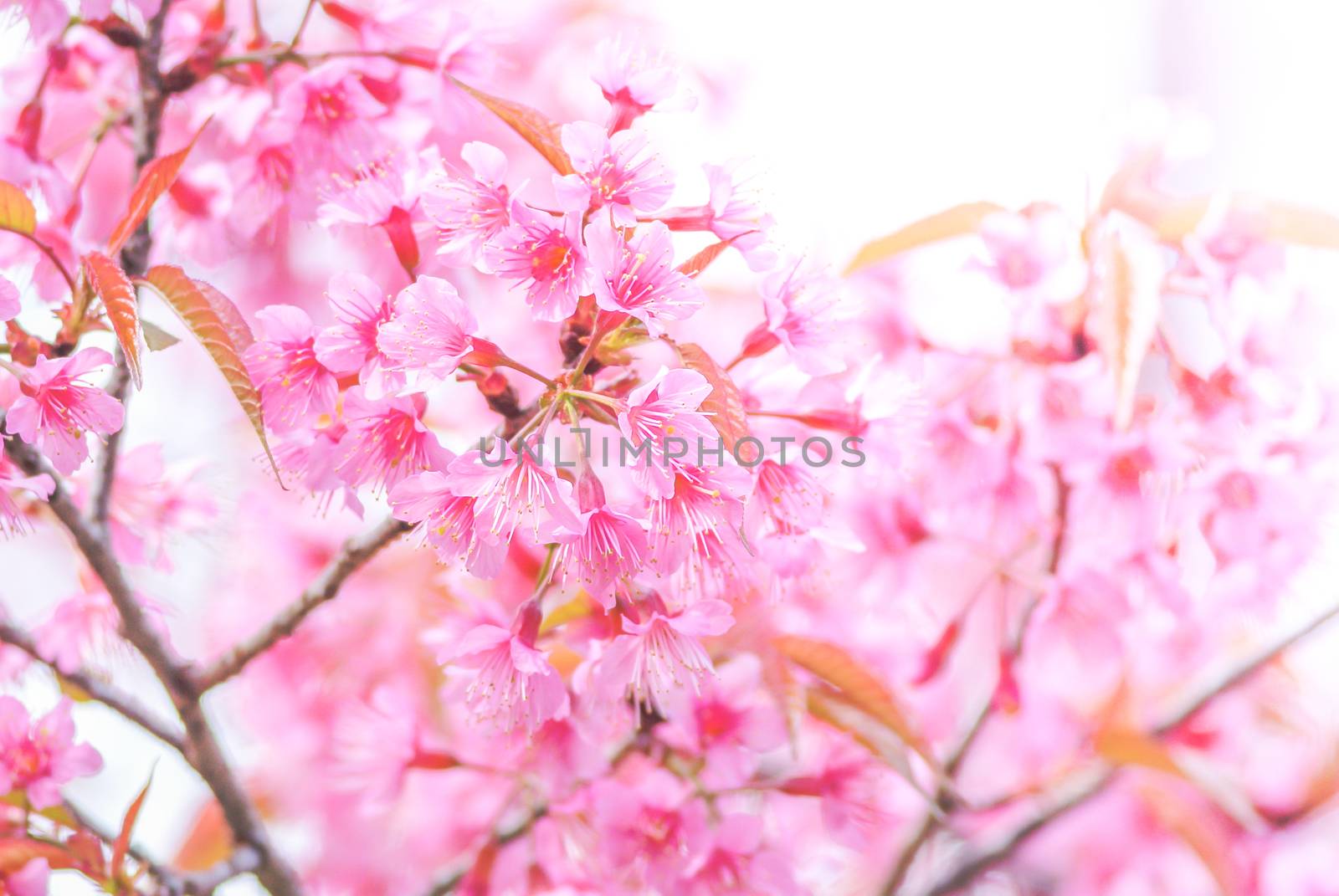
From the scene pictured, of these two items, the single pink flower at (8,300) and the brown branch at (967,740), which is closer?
the single pink flower at (8,300)

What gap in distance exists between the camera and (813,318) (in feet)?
1.70

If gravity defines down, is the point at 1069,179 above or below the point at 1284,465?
above

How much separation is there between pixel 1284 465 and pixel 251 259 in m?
0.82

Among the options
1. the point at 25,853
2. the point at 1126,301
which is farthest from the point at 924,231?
the point at 25,853

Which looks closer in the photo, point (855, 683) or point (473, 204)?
point (473, 204)

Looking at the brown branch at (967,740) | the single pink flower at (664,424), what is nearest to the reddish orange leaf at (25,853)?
the single pink flower at (664,424)

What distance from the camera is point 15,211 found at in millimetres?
499

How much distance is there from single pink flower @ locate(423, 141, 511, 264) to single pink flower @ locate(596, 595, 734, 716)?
172 mm

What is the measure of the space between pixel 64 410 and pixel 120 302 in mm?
58

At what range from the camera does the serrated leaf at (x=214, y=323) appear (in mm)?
473

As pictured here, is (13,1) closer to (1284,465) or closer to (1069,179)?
(1069,179)

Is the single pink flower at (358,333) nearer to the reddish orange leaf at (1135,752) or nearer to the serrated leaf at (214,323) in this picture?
the serrated leaf at (214,323)

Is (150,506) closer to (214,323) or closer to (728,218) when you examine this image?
(214,323)

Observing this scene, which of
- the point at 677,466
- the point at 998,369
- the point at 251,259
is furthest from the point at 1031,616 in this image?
the point at 251,259
